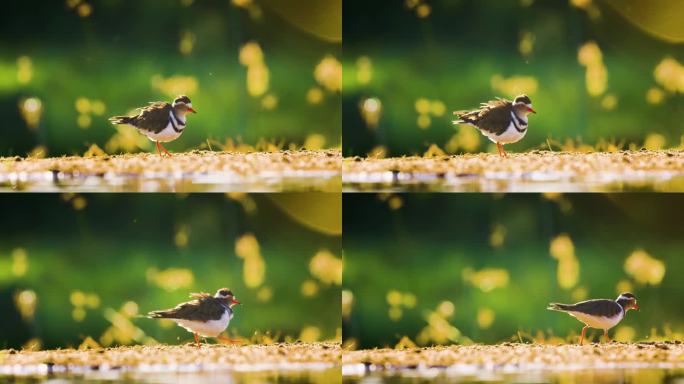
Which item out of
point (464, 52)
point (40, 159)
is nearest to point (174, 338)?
point (40, 159)

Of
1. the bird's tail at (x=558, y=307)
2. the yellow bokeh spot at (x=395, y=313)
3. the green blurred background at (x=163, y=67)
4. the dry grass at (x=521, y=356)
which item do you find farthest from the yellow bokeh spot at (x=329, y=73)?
the bird's tail at (x=558, y=307)

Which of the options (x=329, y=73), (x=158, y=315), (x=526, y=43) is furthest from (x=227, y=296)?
(x=526, y=43)

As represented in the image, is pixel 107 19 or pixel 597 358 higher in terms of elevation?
pixel 107 19

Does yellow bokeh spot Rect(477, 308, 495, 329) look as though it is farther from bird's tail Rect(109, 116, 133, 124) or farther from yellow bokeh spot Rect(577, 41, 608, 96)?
bird's tail Rect(109, 116, 133, 124)

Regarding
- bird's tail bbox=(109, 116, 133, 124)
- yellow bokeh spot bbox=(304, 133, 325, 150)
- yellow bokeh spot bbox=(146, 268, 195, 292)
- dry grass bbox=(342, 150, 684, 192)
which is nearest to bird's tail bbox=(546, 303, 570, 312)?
dry grass bbox=(342, 150, 684, 192)

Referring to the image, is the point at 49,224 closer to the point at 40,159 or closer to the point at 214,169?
the point at 40,159

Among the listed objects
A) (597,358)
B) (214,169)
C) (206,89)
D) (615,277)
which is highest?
(206,89)

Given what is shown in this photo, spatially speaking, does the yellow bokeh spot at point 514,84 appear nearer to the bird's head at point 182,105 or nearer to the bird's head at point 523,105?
the bird's head at point 523,105
